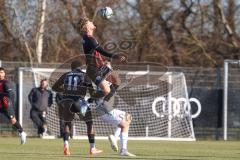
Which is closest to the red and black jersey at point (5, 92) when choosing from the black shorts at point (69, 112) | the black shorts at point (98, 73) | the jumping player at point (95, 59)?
the black shorts at point (69, 112)

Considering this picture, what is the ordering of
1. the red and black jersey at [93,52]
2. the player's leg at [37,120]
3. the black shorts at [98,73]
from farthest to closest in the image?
1. the player's leg at [37,120]
2. the black shorts at [98,73]
3. the red and black jersey at [93,52]

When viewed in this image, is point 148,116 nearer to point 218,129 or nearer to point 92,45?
point 218,129

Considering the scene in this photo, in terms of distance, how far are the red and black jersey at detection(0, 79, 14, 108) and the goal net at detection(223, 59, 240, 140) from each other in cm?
819

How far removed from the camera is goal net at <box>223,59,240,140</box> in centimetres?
2733

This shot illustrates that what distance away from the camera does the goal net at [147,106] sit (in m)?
26.8

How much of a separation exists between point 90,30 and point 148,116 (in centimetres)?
1188

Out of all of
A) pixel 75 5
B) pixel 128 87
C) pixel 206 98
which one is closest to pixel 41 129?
pixel 128 87

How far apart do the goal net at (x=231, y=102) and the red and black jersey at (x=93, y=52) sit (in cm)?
1168

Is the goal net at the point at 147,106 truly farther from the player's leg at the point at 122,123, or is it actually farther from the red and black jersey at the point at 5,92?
the player's leg at the point at 122,123

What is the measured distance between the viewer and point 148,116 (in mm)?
27203

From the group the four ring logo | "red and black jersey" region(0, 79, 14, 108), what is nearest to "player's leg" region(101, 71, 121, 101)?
"red and black jersey" region(0, 79, 14, 108)

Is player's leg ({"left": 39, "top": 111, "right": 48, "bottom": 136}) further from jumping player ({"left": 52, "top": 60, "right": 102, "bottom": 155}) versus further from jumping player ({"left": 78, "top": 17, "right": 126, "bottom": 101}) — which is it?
jumping player ({"left": 78, "top": 17, "right": 126, "bottom": 101})

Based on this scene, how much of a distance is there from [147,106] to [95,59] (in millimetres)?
11583

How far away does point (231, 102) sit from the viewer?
28078 mm
